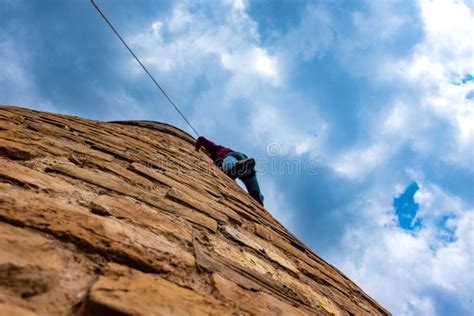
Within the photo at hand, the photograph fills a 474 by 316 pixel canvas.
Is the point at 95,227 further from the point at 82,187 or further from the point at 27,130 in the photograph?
the point at 27,130

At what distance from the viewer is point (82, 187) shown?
1073 millimetres

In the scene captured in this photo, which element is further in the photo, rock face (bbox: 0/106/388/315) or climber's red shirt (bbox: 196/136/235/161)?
climber's red shirt (bbox: 196/136/235/161)

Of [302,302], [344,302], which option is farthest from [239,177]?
[302,302]

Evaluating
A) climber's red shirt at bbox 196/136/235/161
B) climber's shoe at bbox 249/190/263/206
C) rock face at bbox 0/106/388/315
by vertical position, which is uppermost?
climber's red shirt at bbox 196/136/235/161

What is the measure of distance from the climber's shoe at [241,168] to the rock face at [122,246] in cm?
221

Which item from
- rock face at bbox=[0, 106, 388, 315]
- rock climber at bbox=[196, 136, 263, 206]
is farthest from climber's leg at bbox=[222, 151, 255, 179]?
A: rock face at bbox=[0, 106, 388, 315]

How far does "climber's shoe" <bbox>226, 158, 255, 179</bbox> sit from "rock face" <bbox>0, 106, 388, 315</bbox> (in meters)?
2.21

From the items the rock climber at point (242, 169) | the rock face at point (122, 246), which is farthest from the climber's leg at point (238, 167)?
the rock face at point (122, 246)

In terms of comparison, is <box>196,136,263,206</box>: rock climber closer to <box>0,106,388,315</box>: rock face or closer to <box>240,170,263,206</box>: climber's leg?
<box>240,170,263,206</box>: climber's leg

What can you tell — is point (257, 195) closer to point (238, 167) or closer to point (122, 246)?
point (238, 167)

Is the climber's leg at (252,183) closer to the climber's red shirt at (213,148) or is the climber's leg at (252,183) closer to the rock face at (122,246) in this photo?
A: the climber's red shirt at (213,148)

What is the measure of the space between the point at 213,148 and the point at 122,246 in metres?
4.23

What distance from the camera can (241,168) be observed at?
3982mm

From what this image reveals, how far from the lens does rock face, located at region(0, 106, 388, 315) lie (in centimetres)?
65
